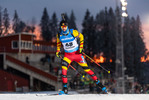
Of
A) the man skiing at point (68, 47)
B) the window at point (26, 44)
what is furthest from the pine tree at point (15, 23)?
the man skiing at point (68, 47)

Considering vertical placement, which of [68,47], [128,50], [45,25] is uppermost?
[45,25]

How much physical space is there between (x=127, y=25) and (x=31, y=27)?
1150 inches

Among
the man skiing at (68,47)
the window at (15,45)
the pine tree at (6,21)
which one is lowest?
the man skiing at (68,47)

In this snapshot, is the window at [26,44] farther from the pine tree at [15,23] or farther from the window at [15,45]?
the pine tree at [15,23]

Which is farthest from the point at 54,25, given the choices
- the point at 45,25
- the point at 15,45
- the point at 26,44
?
the point at 15,45

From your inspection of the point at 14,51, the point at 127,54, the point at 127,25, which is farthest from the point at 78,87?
the point at 127,25

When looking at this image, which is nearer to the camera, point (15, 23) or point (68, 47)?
point (68, 47)

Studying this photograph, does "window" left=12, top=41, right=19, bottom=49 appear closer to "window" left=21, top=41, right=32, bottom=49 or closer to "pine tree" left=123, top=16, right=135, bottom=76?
"window" left=21, top=41, right=32, bottom=49

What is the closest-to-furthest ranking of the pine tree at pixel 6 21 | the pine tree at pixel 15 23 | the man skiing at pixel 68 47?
the man skiing at pixel 68 47 < the pine tree at pixel 6 21 < the pine tree at pixel 15 23

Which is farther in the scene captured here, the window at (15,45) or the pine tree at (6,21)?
the pine tree at (6,21)

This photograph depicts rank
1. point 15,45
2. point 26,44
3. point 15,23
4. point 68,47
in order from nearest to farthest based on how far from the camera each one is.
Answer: point 68,47
point 15,45
point 26,44
point 15,23

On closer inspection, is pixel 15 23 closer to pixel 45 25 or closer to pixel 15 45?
pixel 45 25

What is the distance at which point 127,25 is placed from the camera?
65312mm

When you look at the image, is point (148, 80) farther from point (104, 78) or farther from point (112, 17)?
point (104, 78)
